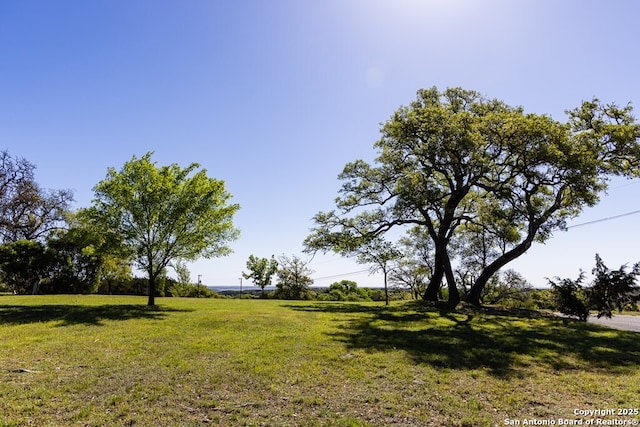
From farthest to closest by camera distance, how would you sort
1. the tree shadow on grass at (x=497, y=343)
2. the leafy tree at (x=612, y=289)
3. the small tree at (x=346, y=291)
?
the small tree at (x=346, y=291) → the leafy tree at (x=612, y=289) → the tree shadow on grass at (x=497, y=343)

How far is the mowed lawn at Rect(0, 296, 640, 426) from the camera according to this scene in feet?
19.0

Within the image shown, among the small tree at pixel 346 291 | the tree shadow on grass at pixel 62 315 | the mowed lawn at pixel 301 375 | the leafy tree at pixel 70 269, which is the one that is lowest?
the small tree at pixel 346 291

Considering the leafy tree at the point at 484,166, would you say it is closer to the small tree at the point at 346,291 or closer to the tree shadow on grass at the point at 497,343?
the tree shadow on grass at the point at 497,343

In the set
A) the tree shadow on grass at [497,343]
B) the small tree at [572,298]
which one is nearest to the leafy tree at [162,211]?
the tree shadow on grass at [497,343]

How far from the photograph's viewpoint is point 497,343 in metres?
11.7

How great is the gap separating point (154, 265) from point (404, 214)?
16.2m

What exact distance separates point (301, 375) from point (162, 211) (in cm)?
1555

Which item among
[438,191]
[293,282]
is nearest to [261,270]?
[293,282]

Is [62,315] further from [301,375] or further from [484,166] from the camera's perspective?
[484,166]

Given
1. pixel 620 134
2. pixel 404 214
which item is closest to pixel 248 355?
pixel 404 214

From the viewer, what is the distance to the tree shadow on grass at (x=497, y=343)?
9134mm

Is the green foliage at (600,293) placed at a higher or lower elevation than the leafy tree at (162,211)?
lower

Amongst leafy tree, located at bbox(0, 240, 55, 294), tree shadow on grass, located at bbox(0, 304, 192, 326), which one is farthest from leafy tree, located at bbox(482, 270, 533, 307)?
leafy tree, located at bbox(0, 240, 55, 294)

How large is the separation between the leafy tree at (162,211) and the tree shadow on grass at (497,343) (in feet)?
33.2
